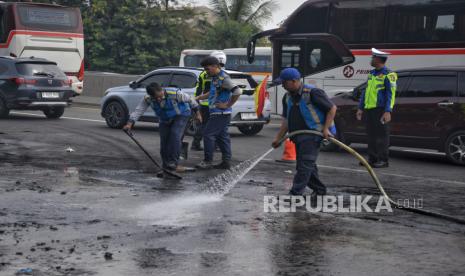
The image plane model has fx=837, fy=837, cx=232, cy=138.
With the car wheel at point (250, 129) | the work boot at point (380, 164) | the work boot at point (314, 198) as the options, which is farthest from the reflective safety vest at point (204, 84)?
the car wheel at point (250, 129)

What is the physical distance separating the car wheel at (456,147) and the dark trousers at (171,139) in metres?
4.77

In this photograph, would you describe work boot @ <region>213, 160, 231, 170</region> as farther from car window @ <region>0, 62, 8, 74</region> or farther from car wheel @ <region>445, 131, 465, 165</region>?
car window @ <region>0, 62, 8, 74</region>

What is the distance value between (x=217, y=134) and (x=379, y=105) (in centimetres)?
269

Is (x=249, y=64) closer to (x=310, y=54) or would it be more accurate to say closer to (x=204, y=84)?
(x=310, y=54)

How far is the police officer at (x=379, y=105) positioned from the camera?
12.9 m

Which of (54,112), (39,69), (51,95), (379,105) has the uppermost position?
(379,105)

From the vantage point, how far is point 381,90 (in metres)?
13.1

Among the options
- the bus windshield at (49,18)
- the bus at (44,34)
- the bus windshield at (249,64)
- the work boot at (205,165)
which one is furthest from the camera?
the bus windshield at (249,64)

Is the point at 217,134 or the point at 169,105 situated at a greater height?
the point at 169,105

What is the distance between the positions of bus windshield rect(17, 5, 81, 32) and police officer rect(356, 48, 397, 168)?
1715 cm

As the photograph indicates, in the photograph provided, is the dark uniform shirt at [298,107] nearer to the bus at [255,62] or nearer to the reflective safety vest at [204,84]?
the reflective safety vest at [204,84]

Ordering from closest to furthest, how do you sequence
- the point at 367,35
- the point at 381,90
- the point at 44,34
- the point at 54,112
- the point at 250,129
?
the point at 381,90
the point at 367,35
the point at 250,129
the point at 54,112
the point at 44,34

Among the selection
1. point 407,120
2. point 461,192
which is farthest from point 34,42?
point 461,192

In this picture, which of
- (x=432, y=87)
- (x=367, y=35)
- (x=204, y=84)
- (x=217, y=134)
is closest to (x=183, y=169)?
(x=217, y=134)
